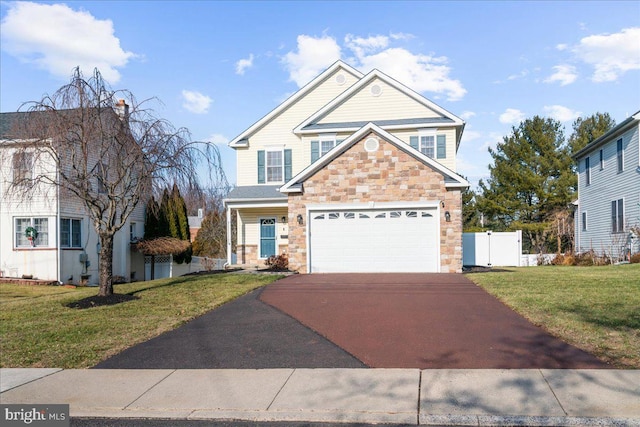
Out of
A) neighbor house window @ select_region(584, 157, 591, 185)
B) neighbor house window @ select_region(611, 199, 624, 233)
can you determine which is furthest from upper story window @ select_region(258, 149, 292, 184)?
neighbor house window @ select_region(584, 157, 591, 185)

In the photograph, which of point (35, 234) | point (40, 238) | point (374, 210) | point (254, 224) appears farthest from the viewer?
point (254, 224)

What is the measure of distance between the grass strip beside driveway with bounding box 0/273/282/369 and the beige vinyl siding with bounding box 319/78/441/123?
9.91m

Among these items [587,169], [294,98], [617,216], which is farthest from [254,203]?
[587,169]

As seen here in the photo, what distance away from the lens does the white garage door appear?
1830cm

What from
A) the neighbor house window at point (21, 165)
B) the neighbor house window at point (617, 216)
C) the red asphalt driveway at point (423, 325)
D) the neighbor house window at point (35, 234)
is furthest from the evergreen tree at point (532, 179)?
the neighbor house window at point (21, 165)

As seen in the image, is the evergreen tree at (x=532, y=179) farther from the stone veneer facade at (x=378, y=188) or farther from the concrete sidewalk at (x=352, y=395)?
the concrete sidewalk at (x=352, y=395)

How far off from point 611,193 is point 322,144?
1440cm

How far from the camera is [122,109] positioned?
14.5 meters

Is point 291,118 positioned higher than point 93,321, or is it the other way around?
point 291,118

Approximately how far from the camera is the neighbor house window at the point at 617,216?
2527 centimetres

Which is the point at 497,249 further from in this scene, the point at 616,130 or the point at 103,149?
the point at 103,149

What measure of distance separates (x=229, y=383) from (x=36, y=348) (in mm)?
4176

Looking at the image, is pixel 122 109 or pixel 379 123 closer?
pixel 122 109

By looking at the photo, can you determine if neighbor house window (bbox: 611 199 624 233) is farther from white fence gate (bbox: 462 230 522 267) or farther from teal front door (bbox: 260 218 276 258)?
teal front door (bbox: 260 218 276 258)
